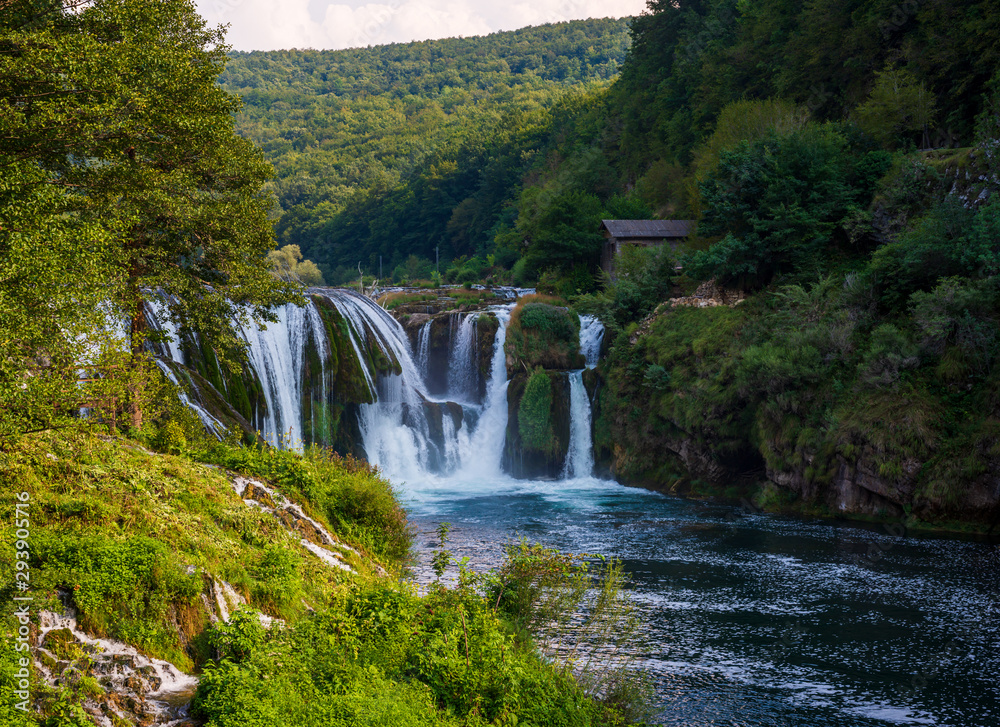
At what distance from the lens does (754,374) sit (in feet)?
85.3

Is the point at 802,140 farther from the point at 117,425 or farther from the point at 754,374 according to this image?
the point at 117,425

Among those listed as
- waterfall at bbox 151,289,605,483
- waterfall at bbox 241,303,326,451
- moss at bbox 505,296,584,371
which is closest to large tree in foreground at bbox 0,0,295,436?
waterfall at bbox 241,303,326,451

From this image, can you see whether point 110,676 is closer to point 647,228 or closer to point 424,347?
point 424,347

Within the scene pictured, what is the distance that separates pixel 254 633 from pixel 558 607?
419 centimetres

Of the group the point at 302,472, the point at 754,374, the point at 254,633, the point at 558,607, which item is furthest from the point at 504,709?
the point at 754,374

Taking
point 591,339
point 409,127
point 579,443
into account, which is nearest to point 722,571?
point 579,443

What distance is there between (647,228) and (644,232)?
61 centimetres

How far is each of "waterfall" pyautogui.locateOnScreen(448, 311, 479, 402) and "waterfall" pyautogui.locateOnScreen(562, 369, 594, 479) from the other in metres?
5.10

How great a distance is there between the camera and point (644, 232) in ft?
141

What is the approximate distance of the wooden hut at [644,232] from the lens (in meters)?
42.7

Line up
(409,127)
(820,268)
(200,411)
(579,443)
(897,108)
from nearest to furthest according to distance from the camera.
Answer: (200,411) < (820,268) < (897,108) < (579,443) < (409,127)

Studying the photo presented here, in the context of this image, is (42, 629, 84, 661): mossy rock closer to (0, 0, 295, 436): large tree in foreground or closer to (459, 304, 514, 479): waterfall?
(0, 0, 295, 436): large tree in foreground

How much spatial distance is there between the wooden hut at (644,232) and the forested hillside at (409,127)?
1860 centimetres

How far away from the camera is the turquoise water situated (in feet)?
37.8
